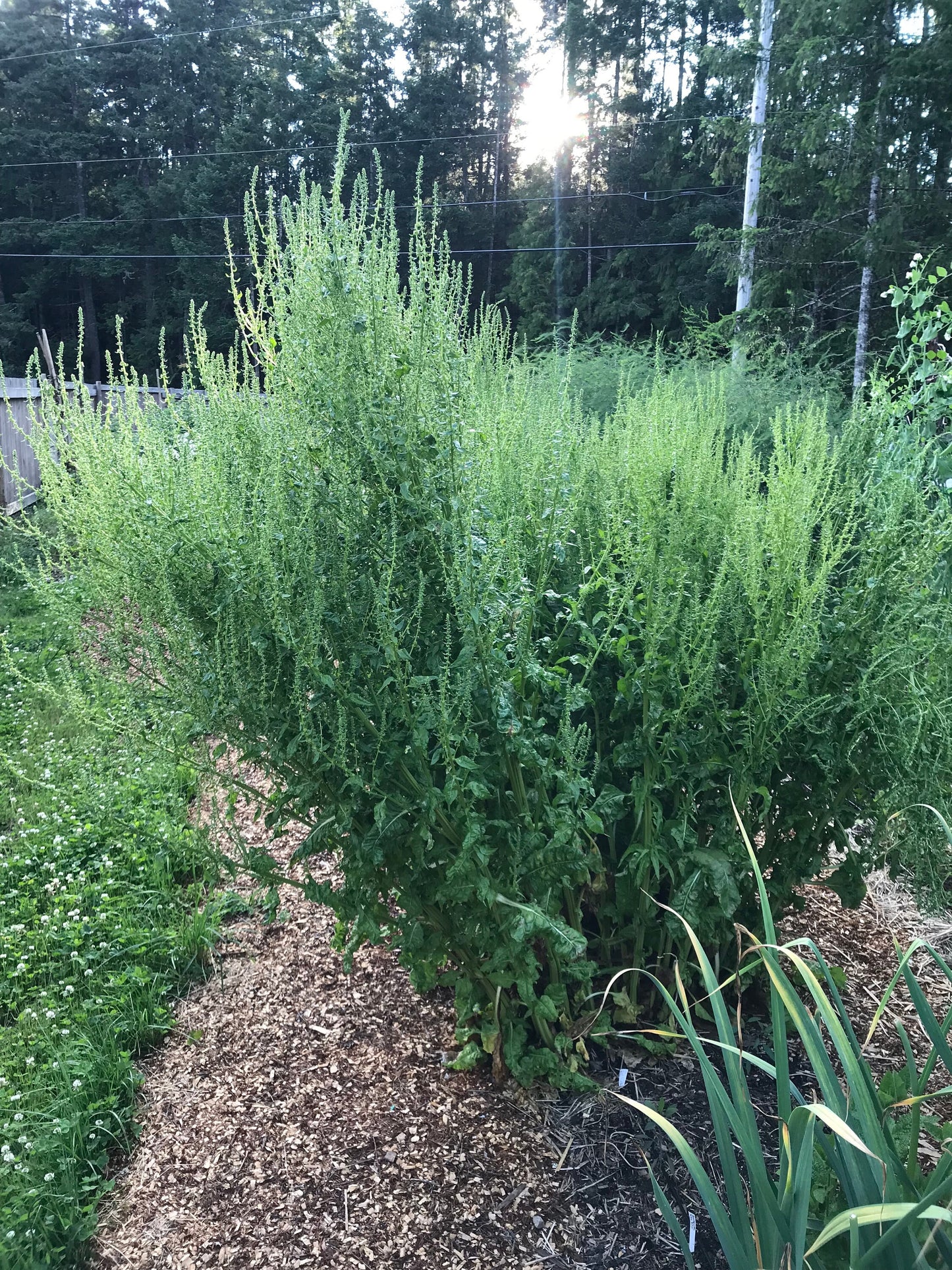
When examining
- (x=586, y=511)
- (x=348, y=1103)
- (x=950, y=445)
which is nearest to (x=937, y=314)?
(x=950, y=445)

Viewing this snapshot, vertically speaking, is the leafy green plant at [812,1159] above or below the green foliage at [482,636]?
below

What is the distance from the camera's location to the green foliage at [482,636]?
163 centimetres

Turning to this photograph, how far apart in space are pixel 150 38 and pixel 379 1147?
3563 centimetres

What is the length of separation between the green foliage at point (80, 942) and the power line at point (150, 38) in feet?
103

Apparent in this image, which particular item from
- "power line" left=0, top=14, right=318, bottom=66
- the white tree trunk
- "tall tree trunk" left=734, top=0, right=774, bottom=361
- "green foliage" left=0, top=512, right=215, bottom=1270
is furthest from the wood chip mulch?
"power line" left=0, top=14, right=318, bottom=66

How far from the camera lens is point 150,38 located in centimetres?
2802

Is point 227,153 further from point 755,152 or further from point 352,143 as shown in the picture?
point 755,152

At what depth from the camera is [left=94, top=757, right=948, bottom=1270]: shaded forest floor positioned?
5.91ft

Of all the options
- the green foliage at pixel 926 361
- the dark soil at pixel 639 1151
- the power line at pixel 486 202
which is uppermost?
the power line at pixel 486 202

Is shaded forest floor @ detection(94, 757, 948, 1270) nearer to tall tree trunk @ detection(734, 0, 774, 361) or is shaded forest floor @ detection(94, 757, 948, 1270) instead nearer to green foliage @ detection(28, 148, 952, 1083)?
green foliage @ detection(28, 148, 952, 1083)

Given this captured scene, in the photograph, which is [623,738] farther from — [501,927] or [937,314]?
[937,314]

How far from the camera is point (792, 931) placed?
8.77 ft

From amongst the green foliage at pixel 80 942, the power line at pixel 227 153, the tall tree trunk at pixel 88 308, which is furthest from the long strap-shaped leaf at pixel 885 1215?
the tall tree trunk at pixel 88 308

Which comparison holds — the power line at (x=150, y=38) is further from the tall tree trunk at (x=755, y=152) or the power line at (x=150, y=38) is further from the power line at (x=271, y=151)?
the tall tree trunk at (x=755, y=152)
